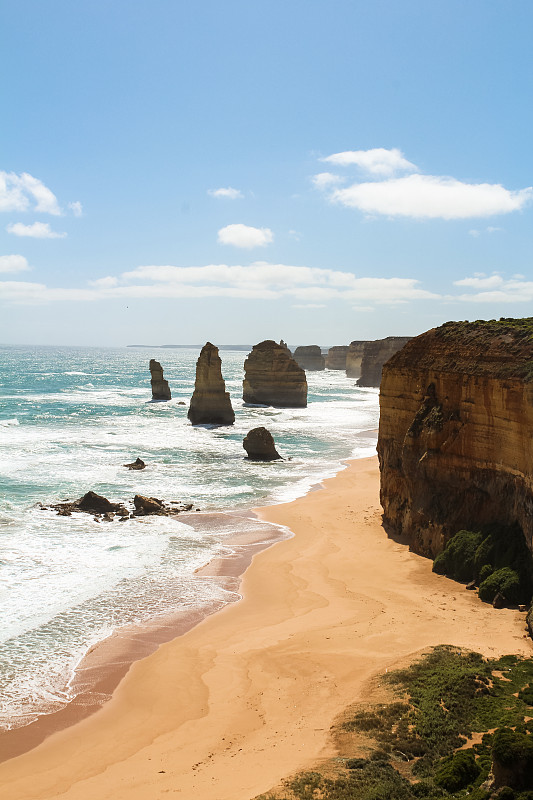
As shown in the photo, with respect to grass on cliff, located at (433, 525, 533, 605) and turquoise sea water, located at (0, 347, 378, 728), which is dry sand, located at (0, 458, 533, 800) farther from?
turquoise sea water, located at (0, 347, 378, 728)

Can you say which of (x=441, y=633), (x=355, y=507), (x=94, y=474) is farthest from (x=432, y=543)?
(x=94, y=474)

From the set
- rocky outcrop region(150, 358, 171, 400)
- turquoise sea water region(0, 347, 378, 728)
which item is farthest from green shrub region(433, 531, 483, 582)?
rocky outcrop region(150, 358, 171, 400)

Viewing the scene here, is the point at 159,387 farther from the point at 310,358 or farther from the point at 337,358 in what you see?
the point at 337,358

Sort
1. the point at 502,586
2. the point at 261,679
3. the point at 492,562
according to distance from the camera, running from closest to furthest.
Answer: the point at 261,679 < the point at 502,586 < the point at 492,562

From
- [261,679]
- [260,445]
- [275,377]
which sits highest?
[275,377]

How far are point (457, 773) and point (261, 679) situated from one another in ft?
18.6

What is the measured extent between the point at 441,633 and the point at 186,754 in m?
6.85

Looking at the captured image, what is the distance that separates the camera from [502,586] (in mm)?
16719

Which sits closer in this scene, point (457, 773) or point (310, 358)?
point (457, 773)

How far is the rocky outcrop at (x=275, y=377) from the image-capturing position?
76.8 m

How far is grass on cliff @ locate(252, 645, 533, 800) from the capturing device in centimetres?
884

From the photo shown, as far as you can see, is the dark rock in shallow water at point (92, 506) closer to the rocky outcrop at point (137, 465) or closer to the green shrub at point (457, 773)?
the rocky outcrop at point (137, 465)

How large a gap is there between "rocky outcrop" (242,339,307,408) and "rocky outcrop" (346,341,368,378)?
69.5 meters

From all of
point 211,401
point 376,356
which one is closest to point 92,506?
point 211,401
